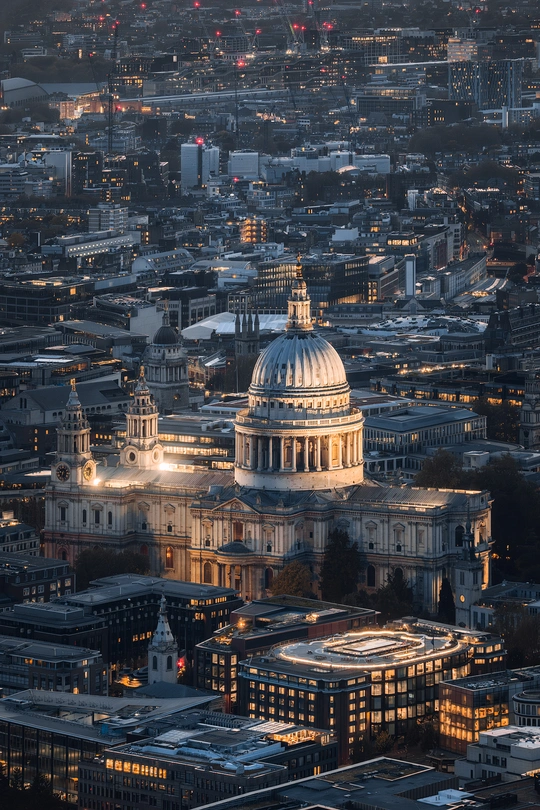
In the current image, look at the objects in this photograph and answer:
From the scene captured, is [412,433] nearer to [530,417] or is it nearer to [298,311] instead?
[530,417]

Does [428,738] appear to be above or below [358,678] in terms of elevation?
below

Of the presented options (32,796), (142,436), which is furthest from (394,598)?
(32,796)

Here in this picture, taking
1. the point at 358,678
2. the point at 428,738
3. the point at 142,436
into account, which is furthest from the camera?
the point at 142,436

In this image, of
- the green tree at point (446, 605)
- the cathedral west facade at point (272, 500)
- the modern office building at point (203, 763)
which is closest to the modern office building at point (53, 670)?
the modern office building at point (203, 763)

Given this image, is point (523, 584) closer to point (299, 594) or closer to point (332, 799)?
point (299, 594)

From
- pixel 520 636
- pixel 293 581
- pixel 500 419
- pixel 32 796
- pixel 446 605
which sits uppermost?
pixel 500 419

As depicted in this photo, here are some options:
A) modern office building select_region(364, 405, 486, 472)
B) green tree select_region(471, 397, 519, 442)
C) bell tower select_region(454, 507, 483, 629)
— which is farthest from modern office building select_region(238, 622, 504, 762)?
green tree select_region(471, 397, 519, 442)
